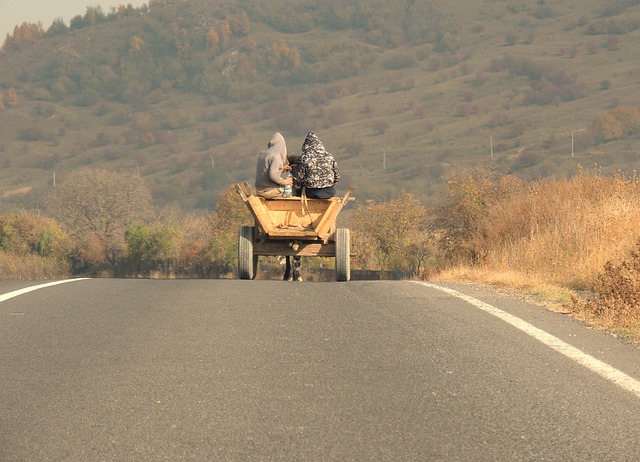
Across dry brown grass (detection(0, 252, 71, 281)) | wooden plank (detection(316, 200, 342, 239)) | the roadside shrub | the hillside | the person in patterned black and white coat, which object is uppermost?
the hillside

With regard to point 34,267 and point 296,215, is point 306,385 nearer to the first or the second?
point 296,215

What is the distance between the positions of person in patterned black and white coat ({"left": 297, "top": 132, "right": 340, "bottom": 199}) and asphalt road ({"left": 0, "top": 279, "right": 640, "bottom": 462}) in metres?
4.83

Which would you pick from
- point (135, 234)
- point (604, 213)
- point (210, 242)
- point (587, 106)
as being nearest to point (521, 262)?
point (604, 213)

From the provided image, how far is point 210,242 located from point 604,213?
203ft

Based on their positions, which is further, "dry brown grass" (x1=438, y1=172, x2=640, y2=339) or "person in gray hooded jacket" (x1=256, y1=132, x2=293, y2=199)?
"person in gray hooded jacket" (x1=256, y1=132, x2=293, y2=199)

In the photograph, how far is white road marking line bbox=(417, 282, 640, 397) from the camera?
6.78 m

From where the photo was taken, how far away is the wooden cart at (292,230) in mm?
15133

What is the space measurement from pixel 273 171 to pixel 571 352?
8.19 metres

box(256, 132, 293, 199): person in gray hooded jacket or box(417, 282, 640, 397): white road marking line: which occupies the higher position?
box(256, 132, 293, 199): person in gray hooded jacket

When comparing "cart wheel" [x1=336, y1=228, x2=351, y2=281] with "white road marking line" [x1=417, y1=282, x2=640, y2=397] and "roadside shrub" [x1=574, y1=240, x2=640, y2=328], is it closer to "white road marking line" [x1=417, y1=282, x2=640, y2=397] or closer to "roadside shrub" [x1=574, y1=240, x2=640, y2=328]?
"white road marking line" [x1=417, y1=282, x2=640, y2=397]

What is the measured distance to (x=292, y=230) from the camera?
1516 centimetres

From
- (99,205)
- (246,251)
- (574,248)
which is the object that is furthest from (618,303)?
(99,205)

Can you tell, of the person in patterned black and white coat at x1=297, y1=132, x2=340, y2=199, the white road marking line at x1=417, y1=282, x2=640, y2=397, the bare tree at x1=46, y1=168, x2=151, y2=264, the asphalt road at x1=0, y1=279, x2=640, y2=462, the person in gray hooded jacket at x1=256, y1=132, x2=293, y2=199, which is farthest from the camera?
the bare tree at x1=46, y1=168, x2=151, y2=264

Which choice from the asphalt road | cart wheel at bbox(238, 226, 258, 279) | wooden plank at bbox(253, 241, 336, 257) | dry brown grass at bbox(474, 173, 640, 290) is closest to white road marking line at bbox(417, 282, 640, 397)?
the asphalt road
